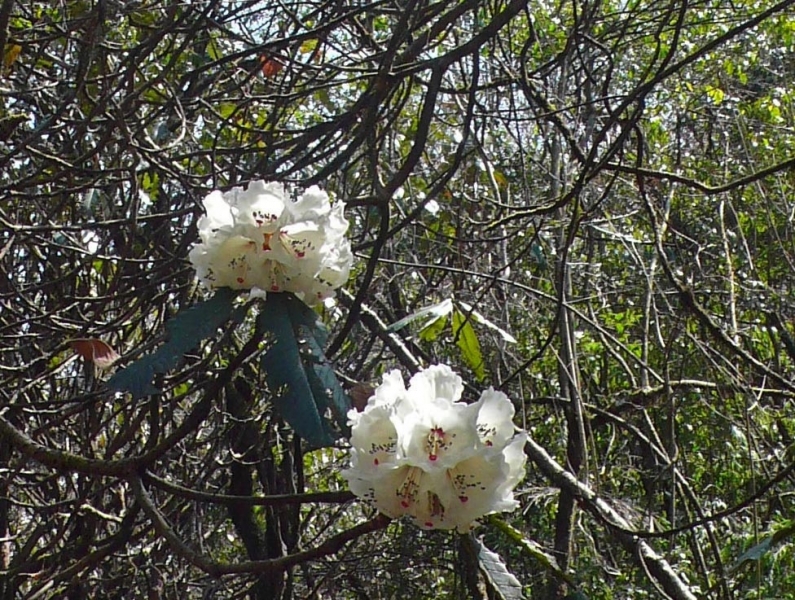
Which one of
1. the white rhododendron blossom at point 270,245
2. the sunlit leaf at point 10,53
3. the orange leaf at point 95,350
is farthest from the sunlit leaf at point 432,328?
the sunlit leaf at point 10,53

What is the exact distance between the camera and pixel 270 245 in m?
1.41

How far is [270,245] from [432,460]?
0.44 meters

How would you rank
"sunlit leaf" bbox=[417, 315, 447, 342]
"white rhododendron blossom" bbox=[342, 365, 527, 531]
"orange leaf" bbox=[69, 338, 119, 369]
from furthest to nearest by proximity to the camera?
"orange leaf" bbox=[69, 338, 119, 369] → "sunlit leaf" bbox=[417, 315, 447, 342] → "white rhododendron blossom" bbox=[342, 365, 527, 531]

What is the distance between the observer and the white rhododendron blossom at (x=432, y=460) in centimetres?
113

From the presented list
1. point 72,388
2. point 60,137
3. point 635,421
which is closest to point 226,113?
point 60,137

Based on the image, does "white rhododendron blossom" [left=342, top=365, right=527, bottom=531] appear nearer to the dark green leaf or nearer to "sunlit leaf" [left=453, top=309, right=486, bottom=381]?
the dark green leaf

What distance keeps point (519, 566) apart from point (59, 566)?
5.92ft

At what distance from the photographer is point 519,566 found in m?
3.89

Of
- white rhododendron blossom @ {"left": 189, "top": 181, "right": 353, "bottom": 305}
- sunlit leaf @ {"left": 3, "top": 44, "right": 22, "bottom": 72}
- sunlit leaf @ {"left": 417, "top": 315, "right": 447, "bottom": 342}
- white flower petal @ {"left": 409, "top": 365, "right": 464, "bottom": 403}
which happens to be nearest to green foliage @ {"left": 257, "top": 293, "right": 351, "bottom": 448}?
white rhododendron blossom @ {"left": 189, "top": 181, "right": 353, "bottom": 305}

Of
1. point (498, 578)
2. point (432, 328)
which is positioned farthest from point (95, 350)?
point (498, 578)

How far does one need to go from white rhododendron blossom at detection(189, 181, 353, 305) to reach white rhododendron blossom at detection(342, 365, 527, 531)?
31 centimetres

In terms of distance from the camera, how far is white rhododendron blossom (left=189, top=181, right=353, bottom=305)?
1.42 m

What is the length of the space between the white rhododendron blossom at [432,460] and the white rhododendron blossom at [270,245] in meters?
0.31

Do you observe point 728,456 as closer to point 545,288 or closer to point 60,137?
point 545,288
